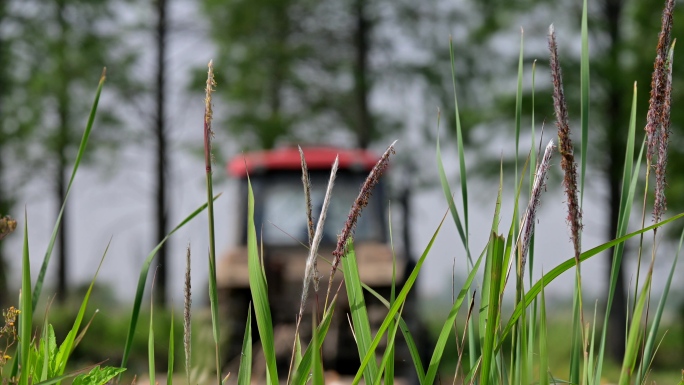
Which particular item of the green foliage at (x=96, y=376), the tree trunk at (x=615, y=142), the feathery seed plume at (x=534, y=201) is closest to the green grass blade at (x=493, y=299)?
the feathery seed plume at (x=534, y=201)

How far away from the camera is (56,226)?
1.10m

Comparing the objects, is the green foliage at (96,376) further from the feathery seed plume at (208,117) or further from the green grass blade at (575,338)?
the green grass blade at (575,338)

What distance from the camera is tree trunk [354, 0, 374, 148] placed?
48.6 feet

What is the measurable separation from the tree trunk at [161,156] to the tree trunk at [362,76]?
10.3ft

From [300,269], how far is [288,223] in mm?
411

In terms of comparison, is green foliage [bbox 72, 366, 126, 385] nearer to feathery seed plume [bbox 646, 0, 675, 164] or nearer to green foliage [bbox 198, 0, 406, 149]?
feathery seed plume [bbox 646, 0, 675, 164]

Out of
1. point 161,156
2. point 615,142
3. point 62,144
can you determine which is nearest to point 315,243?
point 615,142

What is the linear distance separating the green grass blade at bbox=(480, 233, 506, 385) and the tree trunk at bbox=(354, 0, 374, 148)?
1373cm

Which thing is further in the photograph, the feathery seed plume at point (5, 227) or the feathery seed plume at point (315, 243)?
the feathery seed plume at point (5, 227)

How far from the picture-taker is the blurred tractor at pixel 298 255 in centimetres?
665

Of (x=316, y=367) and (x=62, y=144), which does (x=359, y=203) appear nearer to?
(x=316, y=367)

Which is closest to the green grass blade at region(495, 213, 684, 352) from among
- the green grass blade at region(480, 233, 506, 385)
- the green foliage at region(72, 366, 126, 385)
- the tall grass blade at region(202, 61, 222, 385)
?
the green grass blade at region(480, 233, 506, 385)

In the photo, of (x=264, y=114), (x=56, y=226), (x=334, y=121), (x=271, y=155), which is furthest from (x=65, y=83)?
(x=56, y=226)

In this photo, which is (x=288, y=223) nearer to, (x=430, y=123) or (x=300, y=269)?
(x=300, y=269)
